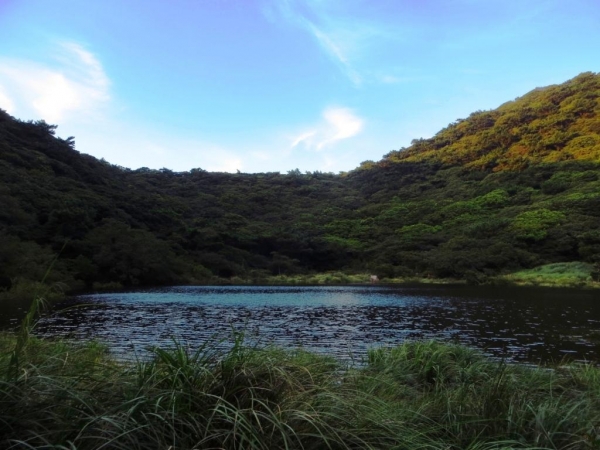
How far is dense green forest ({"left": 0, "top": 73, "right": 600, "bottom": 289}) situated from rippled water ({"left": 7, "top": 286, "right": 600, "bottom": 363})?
32.3 feet

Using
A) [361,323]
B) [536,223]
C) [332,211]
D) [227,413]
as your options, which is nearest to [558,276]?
[536,223]

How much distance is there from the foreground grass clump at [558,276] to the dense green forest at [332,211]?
109 inches

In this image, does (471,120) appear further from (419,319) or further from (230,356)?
(230,356)

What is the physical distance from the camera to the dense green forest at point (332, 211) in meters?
56.7

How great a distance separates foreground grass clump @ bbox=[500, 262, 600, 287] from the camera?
5366cm

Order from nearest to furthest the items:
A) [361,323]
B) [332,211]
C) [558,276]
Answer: [361,323] < [558,276] < [332,211]

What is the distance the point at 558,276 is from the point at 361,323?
139ft

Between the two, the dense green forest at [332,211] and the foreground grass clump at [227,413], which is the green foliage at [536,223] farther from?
the foreground grass clump at [227,413]

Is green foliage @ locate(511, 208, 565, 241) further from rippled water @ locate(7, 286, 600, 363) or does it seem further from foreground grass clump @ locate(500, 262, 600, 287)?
rippled water @ locate(7, 286, 600, 363)

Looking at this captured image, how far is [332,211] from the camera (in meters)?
111

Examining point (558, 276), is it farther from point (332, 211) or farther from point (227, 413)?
point (227, 413)

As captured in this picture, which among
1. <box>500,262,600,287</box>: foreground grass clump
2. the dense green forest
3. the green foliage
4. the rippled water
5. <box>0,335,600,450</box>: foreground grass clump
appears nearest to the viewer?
<box>0,335,600,450</box>: foreground grass clump

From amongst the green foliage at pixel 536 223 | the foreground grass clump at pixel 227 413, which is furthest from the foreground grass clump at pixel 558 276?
the foreground grass clump at pixel 227 413

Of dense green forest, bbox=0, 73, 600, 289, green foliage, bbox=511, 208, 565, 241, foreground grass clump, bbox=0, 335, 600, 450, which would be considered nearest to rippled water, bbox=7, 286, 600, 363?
foreground grass clump, bbox=0, 335, 600, 450
